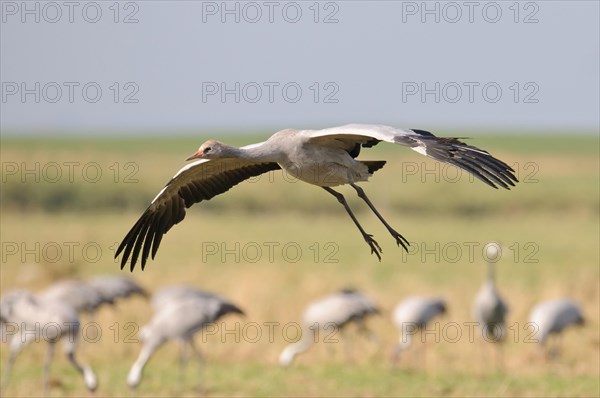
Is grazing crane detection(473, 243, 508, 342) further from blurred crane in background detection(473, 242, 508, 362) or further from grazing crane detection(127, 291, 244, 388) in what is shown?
grazing crane detection(127, 291, 244, 388)

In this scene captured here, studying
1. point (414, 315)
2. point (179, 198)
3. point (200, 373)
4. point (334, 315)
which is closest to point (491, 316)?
point (414, 315)

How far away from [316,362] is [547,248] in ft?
42.2

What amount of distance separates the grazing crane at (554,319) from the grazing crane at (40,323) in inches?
204

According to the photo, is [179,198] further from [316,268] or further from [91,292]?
[316,268]

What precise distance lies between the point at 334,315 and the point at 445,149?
751 centimetres

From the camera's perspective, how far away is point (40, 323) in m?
12.7

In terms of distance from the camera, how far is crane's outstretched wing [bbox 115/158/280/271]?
8.50m

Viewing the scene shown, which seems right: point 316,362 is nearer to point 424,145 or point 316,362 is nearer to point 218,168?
point 218,168

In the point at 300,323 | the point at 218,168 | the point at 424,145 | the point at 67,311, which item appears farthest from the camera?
the point at 300,323

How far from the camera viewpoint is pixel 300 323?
15992 mm

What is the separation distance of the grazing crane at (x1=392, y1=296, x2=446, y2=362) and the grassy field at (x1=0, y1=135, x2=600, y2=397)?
0.87 ft

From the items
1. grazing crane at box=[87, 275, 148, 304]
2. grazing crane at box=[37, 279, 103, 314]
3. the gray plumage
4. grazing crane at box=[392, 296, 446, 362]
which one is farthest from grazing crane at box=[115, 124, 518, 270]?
A: grazing crane at box=[87, 275, 148, 304]

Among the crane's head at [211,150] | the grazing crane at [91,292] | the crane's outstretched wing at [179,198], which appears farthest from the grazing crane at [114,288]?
the crane's head at [211,150]

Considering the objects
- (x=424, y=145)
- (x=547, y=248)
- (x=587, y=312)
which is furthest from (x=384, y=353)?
(x=547, y=248)
